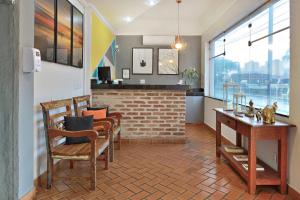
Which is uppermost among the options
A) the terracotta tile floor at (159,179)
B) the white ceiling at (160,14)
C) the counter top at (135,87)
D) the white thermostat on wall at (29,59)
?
the white ceiling at (160,14)

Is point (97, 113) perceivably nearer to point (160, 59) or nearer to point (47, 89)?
point (47, 89)

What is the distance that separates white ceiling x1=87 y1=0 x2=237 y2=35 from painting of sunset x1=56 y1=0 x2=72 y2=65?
35.6 inches

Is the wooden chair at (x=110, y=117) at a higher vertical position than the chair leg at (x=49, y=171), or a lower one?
higher

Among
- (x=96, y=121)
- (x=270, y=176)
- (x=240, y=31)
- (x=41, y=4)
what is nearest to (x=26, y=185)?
(x=96, y=121)

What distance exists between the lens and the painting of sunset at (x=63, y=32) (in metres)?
3.09

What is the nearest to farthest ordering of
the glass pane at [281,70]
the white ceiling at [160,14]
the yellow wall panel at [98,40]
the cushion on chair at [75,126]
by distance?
the glass pane at [281,70] → the cushion on chair at [75,126] → the yellow wall panel at [98,40] → the white ceiling at [160,14]

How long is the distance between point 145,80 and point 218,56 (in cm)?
236

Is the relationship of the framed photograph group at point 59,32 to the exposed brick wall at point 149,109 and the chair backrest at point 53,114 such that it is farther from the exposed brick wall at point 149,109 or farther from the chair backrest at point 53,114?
the exposed brick wall at point 149,109

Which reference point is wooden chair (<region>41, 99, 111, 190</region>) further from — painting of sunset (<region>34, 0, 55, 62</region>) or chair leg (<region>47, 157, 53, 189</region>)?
painting of sunset (<region>34, 0, 55, 62</region>)

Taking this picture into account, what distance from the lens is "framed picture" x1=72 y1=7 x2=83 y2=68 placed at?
364cm

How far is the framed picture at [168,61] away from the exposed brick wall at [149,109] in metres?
2.70

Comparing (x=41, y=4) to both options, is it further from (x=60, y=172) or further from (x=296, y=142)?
(x=296, y=142)

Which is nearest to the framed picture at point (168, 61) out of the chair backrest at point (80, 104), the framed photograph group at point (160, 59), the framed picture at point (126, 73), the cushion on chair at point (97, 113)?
the framed photograph group at point (160, 59)

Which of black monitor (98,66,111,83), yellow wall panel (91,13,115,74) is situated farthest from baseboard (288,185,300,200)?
yellow wall panel (91,13,115,74)
